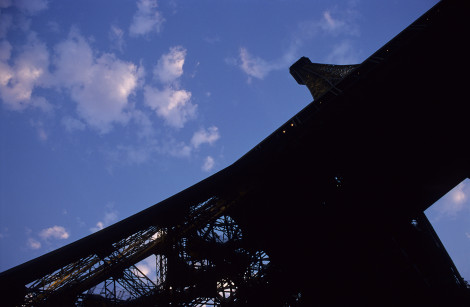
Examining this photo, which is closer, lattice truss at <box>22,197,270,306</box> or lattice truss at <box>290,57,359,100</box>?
lattice truss at <box>22,197,270,306</box>

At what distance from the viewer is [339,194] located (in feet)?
25.7

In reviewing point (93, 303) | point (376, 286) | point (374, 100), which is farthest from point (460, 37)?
point (93, 303)

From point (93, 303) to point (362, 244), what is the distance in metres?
12.5

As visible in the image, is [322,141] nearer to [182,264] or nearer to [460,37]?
[460,37]

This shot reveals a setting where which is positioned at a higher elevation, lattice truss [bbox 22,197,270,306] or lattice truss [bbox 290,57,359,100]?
lattice truss [bbox 290,57,359,100]

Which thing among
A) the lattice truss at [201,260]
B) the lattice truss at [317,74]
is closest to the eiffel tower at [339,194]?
the lattice truss at [201,260]

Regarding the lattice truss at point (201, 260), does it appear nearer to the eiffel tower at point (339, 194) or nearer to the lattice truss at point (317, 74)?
the eiffel tower at point (339, 194)

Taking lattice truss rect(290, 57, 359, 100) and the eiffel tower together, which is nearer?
the eiffel tower

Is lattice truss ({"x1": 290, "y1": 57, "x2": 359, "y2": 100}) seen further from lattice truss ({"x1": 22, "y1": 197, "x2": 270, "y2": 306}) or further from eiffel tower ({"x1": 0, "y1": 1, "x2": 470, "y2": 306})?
lattice truss ({"x1": 22, "y1": 197, "x2": 270, "y2": 306})

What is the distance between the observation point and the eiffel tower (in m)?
6.54

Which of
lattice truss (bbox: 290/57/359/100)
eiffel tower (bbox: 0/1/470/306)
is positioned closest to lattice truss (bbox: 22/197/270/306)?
eiffel tower (bbox: 0/1/470/306)

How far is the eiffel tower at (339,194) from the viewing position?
21.5ft

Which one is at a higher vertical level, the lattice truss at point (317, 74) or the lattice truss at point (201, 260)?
the lattice truss at point (317, 74)

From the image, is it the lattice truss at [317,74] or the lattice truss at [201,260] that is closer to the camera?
the lattice truss at [201,260]
